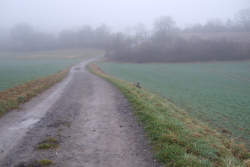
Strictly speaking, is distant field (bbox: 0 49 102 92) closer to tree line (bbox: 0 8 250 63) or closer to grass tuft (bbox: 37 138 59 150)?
grass tuft (bbox: 37 138 59 150)

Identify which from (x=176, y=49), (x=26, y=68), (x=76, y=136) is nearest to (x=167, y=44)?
(x=176, y=49)

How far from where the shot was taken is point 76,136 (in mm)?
6895

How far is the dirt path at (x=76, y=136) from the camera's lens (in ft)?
17.3

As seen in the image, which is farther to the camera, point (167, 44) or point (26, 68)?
point (167, 44)

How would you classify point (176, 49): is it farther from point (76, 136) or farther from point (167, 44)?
point (76, 136)

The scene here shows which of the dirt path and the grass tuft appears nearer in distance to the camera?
the dirt path

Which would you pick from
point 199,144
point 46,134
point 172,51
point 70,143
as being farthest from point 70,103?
point 172,51

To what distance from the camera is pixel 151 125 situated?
7.55 m

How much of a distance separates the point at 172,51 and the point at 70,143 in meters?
76.5

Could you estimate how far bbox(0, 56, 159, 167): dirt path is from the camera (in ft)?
17.3

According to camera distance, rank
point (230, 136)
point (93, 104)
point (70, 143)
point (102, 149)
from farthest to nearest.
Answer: point (93, 104), point (230, 136), point (70, 143), point (102, 149)

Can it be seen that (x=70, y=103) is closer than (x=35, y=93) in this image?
Yes

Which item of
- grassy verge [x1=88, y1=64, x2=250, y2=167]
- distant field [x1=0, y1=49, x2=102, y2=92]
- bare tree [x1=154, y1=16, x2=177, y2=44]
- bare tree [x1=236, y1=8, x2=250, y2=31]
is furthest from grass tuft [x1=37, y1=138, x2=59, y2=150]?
bare tree [x1=236, y1=8, x2=250, y2=31]

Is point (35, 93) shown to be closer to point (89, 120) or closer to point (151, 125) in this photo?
point (89, 120)
